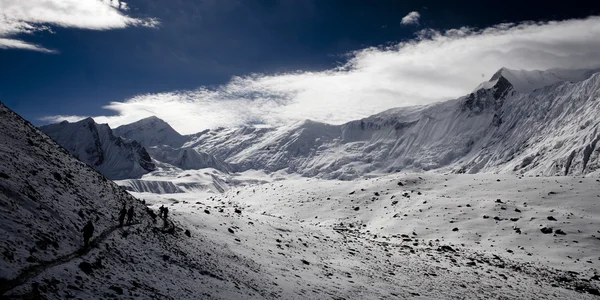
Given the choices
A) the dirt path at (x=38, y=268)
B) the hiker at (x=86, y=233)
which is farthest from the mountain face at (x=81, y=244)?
the hiker at (x=86, y=233)

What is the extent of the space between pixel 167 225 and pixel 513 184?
6019cm

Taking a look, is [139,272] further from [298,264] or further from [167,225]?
[298,264]

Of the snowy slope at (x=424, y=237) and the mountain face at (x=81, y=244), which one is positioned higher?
the mountain face at (x=81, y=244)

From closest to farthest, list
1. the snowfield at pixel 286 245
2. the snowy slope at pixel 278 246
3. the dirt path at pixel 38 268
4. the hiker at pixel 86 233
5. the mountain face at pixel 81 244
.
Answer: the dirt path at pixel 38 268
the mountain face at pixel 81 244
the snowy slope at pixel 278 246
the snowfield at pixel 286 245
the hiker at pixel 86 233

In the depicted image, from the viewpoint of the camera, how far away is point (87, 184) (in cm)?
2798

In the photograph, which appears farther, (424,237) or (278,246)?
(424,237)

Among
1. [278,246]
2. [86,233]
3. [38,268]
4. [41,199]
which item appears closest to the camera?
[38,268]

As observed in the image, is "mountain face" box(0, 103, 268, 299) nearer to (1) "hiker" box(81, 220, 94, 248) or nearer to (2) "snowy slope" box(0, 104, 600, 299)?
(2) "snowy slope" box(0, 104, 600, 299)

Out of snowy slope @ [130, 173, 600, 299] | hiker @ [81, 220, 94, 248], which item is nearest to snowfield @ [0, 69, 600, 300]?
snowy slope @ [130, 173, 600, 299]

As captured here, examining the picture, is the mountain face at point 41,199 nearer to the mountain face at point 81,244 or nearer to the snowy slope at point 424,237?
the mountain face at point 81,244

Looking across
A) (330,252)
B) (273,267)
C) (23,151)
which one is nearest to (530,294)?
(330,252)

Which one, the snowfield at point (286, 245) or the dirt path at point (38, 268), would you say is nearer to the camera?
the dirt path at point (38, 268)

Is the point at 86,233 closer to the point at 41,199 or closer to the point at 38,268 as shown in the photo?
the point at 38,268

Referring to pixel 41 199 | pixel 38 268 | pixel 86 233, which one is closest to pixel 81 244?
pixel 86 233
